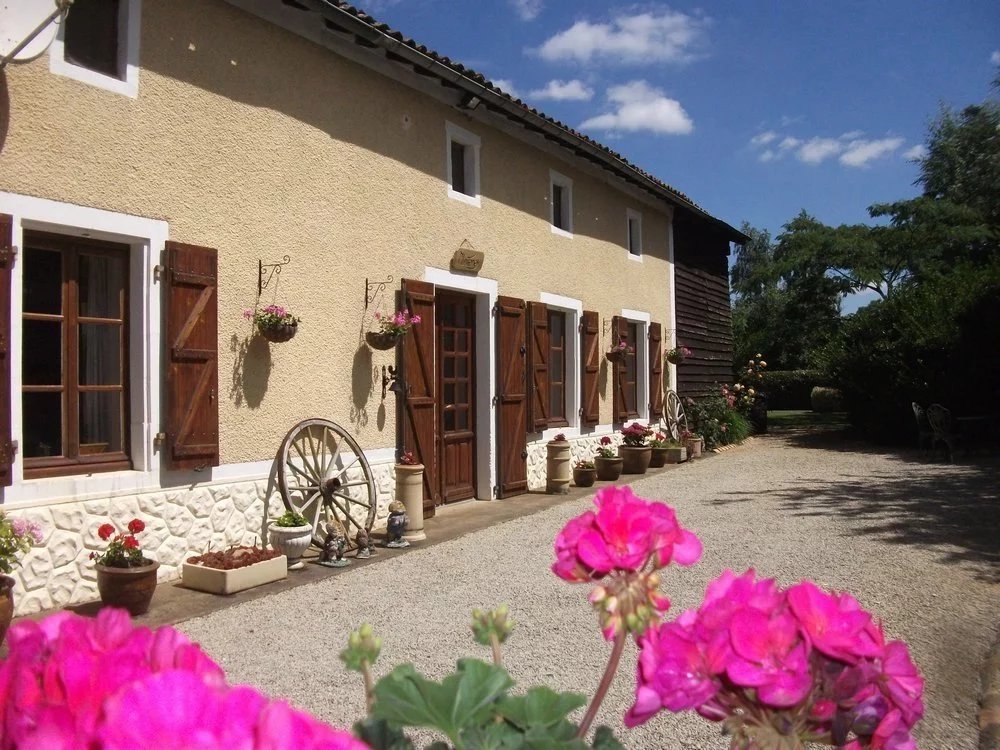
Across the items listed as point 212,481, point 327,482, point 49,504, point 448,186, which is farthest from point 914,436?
point 49,504

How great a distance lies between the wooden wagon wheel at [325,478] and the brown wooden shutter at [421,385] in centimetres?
70

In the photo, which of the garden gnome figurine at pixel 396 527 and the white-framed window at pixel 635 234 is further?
the white-framed window at pixel 635 234

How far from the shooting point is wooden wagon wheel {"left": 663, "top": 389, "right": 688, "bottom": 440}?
13789mm

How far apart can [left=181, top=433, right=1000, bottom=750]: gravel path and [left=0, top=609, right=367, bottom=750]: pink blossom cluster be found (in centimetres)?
273

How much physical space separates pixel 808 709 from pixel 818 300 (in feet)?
93.1

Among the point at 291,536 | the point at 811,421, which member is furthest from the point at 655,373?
the point at 811,421

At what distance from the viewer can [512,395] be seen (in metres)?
9.25

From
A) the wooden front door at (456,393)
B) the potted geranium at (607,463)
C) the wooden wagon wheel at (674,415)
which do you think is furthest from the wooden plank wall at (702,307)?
the wooden front door at (456,393)

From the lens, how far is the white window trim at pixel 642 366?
42.9 ft

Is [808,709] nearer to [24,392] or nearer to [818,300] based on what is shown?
[24,392]

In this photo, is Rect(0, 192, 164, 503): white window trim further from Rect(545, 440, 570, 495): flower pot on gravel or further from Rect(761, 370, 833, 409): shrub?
Rect(761, 370, 833, 409): shrub

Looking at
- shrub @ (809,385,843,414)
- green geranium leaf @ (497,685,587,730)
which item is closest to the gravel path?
green geranium leaf @ (497,685,587,730)

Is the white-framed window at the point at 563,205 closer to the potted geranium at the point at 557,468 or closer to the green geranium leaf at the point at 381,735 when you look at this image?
the potted geranium at the point at 557,468

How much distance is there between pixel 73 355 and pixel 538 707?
4998 millimetres
